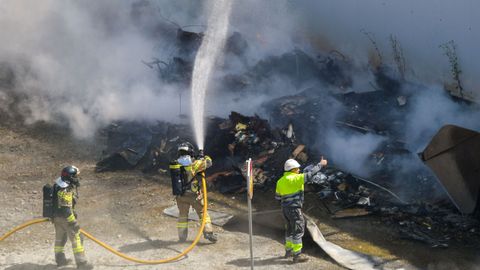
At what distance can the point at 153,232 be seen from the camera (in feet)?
30.1

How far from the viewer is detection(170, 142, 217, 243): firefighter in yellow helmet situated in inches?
341

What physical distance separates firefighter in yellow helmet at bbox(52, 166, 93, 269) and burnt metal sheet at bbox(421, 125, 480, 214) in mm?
6006

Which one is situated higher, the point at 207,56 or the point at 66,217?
the point at 207,56

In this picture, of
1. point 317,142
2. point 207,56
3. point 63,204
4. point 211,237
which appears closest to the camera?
point 63,204

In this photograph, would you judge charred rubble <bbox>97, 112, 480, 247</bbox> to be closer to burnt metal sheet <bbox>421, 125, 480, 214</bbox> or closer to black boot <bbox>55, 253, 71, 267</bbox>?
burnt metal sheet <bbox>421, 125, 480, 214</bbox>

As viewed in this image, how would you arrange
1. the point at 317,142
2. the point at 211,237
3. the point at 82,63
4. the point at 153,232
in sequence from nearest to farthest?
the point at 211,237 < the point at 153,232 < the point at 317,142 < the point at 82,63

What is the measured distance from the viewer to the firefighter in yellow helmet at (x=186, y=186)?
8.67 meters

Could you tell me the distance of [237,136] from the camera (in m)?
12.2

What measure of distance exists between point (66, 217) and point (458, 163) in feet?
21.3

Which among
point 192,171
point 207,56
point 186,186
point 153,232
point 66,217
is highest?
point 207,56

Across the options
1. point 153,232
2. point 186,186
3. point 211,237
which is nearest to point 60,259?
point 153,232

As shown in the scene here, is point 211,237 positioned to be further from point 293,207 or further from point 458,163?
point 458,163

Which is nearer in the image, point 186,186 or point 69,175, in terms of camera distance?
point 69,175

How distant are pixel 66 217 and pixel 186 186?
1947 mm
